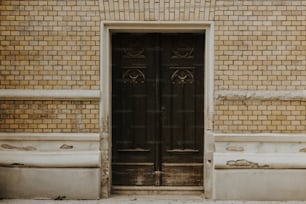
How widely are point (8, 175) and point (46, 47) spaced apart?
1980mm

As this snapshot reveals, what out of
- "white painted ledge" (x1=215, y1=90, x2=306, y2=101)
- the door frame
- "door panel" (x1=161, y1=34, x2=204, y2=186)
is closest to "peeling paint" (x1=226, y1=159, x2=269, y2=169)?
the door frame

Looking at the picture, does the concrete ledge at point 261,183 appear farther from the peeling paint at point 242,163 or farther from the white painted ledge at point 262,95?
the white painted ledge at point 262,95

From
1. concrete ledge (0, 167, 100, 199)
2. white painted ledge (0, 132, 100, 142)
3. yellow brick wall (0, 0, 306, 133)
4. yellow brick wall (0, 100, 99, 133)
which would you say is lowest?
concrete ledge (0, 167, 100, 199)

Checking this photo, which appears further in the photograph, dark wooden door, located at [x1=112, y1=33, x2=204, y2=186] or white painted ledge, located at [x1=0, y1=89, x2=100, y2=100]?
dark wooden door, located at [x1=112, y1=33, x2=204, y2=186]

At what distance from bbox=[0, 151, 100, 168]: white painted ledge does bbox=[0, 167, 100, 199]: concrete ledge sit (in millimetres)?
76

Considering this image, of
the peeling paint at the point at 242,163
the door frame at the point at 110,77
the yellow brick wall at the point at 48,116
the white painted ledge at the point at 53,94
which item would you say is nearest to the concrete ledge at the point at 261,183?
the peeling paint at the point at 242,163

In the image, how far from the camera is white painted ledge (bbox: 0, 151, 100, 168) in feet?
25.0

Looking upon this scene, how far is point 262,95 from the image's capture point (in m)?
7.62

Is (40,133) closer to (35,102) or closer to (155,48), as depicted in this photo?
(35,102)

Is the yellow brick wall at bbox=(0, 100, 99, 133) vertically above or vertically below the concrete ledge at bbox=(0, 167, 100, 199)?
above

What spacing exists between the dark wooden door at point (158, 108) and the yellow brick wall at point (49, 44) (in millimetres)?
544

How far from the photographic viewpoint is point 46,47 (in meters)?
7.67

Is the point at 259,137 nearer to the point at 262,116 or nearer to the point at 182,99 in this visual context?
the point at 262,116

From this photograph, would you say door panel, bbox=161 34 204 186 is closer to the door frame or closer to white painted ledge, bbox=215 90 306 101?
the door frame
